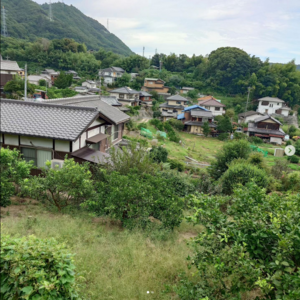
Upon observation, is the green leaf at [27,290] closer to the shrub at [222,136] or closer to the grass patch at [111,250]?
the grass patch at [111,250]

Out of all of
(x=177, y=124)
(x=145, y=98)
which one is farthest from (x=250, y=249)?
(x=145, y=98)

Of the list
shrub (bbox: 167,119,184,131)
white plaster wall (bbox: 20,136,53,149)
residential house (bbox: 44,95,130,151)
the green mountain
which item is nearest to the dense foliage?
white plaster wall (bbox: 20,136,53,149)

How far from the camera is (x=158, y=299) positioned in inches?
181

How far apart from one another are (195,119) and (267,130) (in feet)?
40.1

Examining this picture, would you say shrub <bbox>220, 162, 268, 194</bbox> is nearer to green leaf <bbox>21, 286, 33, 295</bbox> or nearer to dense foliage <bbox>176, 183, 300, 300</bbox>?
dense foliage <bbox>176, 183, 300, 300</bbox>

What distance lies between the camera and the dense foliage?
3.41 m

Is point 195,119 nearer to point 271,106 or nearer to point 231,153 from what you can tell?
point 271,106

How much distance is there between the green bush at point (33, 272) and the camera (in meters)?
2.94

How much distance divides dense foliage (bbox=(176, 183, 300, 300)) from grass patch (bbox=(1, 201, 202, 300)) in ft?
3.10

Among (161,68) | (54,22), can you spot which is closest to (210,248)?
(161,68)

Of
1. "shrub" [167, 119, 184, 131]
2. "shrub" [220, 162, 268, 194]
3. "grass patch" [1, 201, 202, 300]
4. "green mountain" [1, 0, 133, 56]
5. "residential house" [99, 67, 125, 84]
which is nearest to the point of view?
"grass patch" [1, 201, 202, 300]

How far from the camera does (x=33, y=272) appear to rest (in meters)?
2.97

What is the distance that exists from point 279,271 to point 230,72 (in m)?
72.8

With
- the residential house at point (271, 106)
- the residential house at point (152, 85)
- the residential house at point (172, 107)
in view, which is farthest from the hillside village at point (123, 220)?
the residential house at point (271, 106)
